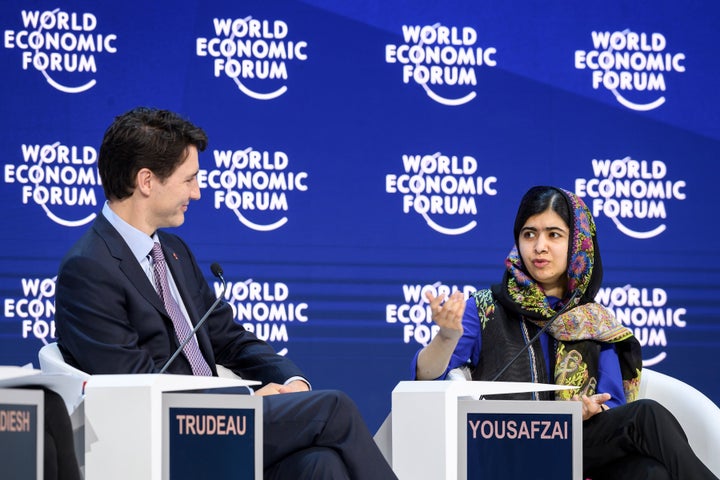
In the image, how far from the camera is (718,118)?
15.3 ft

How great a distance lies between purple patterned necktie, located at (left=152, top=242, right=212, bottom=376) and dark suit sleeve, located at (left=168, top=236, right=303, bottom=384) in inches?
3.5

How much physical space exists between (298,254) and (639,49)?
1611 millimetres

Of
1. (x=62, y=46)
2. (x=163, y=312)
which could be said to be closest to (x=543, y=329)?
(x=163, y=312)

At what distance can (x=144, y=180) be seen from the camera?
3236mm

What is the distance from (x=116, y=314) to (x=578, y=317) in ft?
4.80

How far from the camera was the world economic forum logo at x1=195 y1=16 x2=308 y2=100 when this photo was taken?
4453 millimetres

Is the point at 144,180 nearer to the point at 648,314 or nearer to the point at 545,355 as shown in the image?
the point at 545,355

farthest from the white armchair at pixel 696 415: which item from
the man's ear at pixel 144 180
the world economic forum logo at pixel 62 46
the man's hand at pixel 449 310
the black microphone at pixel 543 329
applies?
the world economic forum logo at pixel 62 46

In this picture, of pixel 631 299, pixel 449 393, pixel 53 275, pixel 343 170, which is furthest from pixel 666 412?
pixel 53 275

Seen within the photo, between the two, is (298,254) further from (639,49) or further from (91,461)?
(91,461)

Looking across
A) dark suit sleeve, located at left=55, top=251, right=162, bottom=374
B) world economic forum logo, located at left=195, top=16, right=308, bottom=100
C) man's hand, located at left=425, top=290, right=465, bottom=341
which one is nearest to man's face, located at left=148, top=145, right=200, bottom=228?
dark suit sleeve, located at left=55, top=251, right=162, bottom=374

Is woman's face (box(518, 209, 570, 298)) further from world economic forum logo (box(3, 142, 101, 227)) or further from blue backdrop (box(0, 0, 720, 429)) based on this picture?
world economic forum logo (box(3, 142, 101, 227))

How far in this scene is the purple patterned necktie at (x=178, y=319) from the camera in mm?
3238

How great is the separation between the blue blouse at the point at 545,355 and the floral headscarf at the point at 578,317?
0.09ft
